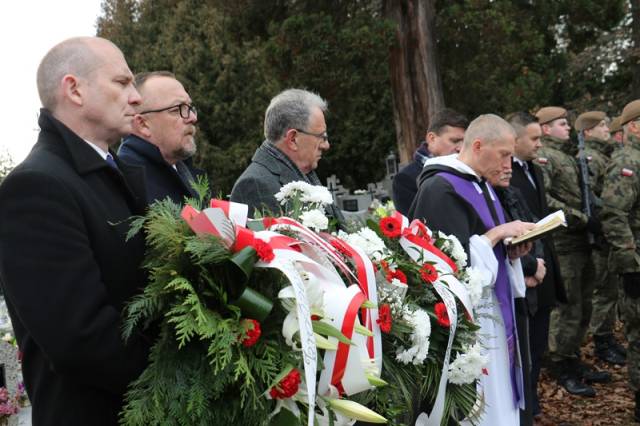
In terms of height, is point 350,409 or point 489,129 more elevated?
point 489,129

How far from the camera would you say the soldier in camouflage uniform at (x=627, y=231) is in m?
6.34

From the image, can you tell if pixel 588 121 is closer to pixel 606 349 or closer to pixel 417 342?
pixel 606 349

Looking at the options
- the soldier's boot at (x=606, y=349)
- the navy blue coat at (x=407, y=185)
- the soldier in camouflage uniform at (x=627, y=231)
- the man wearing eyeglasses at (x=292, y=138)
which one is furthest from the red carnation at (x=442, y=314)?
the soldier's boot at (x=606, y=349)

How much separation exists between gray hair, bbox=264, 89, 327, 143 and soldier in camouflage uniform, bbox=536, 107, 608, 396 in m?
3.88

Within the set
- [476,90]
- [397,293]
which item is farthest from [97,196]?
[476,90]

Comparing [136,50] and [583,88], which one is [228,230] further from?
[136,50]

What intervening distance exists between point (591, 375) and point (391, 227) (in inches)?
201

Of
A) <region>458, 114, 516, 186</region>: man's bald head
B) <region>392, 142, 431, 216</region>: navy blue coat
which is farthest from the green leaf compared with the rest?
<region>392, 142, 431, 216</region>: navy blue coat

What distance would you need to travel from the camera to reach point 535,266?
5.09 metres

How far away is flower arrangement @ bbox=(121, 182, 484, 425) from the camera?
2.01 meters

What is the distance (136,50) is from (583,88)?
18.8 metres

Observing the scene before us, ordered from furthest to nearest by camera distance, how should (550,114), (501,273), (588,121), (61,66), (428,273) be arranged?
(588,121) < (550,114) < (501,273) < (428,273) < (61,66)

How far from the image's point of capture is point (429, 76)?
13219 mm

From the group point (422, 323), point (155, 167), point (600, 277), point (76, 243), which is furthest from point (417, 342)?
point (600, 277)
